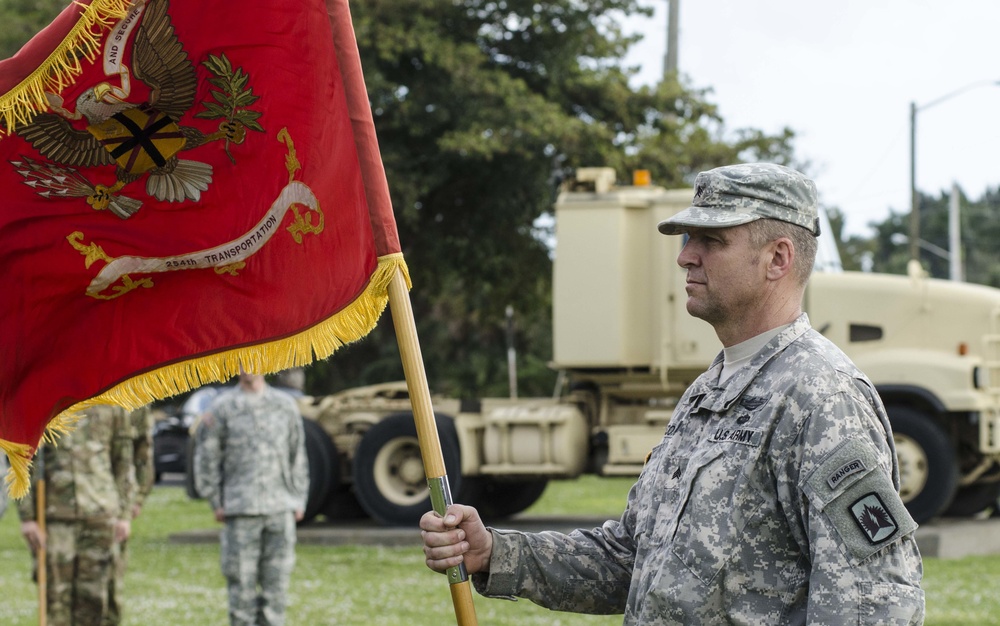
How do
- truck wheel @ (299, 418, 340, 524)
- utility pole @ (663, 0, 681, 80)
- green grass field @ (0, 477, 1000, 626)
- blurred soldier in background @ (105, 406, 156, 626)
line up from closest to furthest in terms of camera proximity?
blurred soldier in background @ (105, 406, 156, 626)
green grass field @ (0, 477, 1000, 626)
truck wheel @ (299, 418, 340, 524)
utility pole @ (663, 0, 681, 80)

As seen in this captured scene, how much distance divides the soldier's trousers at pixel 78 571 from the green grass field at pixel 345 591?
1735mm

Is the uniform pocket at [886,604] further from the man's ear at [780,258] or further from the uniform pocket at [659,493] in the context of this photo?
the man's ear at [780,258]

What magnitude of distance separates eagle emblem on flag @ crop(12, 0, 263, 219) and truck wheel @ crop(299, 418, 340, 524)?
36.3 feet

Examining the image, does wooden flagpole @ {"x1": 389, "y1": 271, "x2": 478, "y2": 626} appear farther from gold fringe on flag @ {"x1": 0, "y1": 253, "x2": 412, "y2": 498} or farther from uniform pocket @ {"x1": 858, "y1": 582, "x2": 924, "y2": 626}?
uniform pocket @ {"x1": 858, "y1": 582, "x2": 924, "y2": 626}

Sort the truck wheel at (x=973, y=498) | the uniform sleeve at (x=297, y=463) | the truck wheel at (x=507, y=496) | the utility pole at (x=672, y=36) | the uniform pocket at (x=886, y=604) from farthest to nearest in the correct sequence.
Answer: the utility pole at (x=672, y=36)
the truck wheel at (x=507, y=496)
the truck wheel at (x=973, y=498)
the uniform sleeve at (x=297, y=463)
the uniform pocket at (x=886, y=604)

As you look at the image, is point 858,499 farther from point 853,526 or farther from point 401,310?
point 401,310

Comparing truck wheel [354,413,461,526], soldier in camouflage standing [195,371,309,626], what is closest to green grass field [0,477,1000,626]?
truck wheel [354,413,461,526]

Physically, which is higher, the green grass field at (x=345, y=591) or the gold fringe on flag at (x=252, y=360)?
the gold fringe on flag at (x=252, y=360)

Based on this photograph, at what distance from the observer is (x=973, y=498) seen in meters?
14.7

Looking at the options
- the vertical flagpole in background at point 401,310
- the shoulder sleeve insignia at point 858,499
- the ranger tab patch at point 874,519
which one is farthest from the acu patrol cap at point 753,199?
the vertical flagpole in background at point 401,310

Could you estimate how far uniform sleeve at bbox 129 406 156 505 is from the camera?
27.4 ft

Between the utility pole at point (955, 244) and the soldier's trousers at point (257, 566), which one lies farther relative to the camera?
the utility pole at point (955, 244)

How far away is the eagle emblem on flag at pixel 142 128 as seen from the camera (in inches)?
148

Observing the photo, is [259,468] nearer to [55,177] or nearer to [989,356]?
[55,177]
